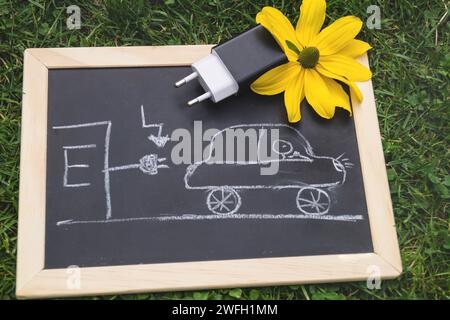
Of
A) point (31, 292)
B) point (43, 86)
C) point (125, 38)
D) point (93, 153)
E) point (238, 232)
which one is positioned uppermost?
point (125, 38)

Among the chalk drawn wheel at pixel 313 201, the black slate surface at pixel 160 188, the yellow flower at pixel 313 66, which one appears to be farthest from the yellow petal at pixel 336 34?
the chalk drawn wheel at pixel 313 201

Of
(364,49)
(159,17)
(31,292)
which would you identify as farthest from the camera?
(159,17)

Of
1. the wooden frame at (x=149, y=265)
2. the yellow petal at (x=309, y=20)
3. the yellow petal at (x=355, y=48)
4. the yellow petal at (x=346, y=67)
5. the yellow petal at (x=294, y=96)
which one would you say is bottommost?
the wooden frame at (x=149, y=265)

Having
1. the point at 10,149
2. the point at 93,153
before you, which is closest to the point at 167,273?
the point at 93,153

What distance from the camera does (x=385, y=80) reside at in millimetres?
1165

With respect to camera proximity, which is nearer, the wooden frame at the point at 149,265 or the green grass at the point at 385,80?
the wooden frame at the point at 149,265

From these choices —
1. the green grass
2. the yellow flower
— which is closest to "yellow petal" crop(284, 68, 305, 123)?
the yellow flower

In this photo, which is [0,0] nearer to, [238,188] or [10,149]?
[10,149]

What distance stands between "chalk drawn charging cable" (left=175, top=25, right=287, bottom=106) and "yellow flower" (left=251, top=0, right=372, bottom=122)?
0.07ft

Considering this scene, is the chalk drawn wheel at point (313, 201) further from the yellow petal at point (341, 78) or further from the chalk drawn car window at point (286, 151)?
the yellow petal at point (341, 78)

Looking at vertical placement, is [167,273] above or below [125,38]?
below

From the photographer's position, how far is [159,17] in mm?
1163

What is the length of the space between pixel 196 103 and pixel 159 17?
257 mm

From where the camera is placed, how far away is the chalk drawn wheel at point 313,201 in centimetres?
101
